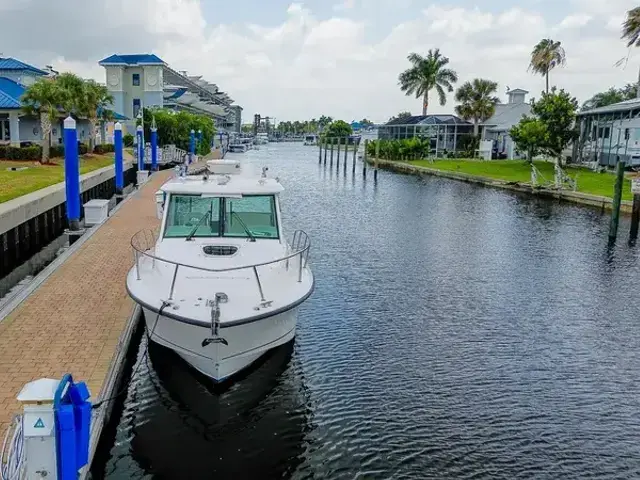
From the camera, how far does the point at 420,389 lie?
34.2 ft

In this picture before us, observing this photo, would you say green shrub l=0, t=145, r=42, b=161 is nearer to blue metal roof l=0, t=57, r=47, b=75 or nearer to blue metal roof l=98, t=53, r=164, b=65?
blue metal roof l=0, t=57, r=47, b=75

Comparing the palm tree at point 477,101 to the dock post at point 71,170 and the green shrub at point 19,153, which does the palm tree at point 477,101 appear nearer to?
the green shrub at point 19,153

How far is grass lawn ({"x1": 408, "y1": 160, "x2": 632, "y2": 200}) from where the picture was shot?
121 ft

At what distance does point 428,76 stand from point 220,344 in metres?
82.3

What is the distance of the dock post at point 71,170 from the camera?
62.5 ft

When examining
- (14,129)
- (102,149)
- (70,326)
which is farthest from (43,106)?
(70,326)

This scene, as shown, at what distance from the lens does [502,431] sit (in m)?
9.12

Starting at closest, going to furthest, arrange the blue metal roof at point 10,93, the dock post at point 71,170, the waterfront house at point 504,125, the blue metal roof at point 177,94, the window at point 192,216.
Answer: the window at point 192,216
the dock post at point 71,170
the blue metal roof at point 10,93
the waterfront house at point 504,125
the blue metal roof at point 177,94

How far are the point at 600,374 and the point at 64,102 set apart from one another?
3611 centimetres

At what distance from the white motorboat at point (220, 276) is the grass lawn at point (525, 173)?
2686 cm

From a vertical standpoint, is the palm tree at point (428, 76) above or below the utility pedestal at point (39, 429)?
above

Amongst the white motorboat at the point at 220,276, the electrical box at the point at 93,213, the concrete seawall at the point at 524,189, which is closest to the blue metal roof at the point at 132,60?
the concrete seawall at the point at 524,189

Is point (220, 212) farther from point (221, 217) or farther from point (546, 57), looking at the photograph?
point (546, 57)

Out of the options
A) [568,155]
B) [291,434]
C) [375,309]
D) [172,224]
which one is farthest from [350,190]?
[291,434]
